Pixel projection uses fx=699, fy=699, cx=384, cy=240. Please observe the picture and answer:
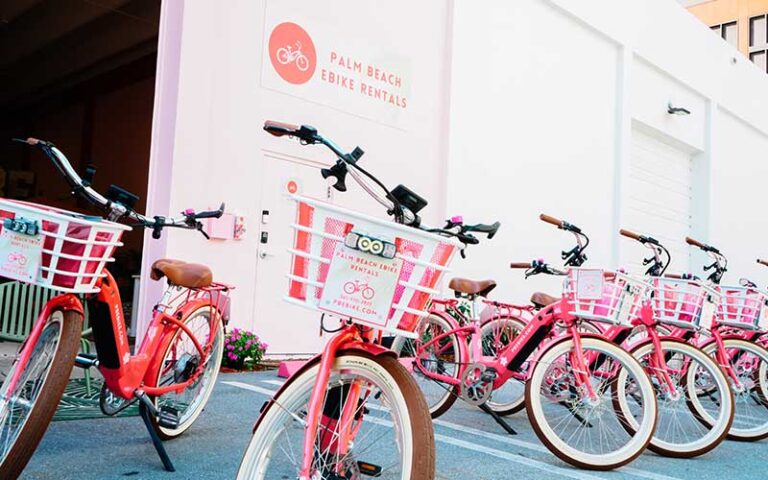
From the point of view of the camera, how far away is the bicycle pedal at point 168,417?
2973mm

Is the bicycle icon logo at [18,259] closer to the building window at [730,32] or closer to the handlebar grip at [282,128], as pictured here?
the handlebar grip at [282,128]

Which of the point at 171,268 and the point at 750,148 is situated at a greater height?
the point at 750,148

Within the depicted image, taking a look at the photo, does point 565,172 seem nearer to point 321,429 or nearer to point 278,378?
point 278,378

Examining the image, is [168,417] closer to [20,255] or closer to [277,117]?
[20,255]

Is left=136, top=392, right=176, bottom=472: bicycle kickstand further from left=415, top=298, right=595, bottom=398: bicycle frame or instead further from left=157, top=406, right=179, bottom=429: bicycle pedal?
left=415, top=298, right=595, bottom=398: bicycle frame

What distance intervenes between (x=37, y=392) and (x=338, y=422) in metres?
1.10

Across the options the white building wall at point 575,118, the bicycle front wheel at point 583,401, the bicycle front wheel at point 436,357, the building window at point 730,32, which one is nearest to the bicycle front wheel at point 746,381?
the bicycle front wheel at point 583,401

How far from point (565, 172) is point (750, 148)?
760 cm

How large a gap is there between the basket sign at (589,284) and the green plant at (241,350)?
9.93ft

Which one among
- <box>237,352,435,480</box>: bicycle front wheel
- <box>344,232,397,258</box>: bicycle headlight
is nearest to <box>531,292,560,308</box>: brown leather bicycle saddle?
<box>237,352,435,480</box>: bicycle front wheel

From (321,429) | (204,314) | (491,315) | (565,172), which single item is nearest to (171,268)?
(204,314)

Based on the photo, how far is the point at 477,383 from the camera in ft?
13.0

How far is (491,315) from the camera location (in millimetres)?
4719

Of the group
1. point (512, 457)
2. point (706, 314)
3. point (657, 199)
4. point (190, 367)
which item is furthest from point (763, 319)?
point (657, 199)
